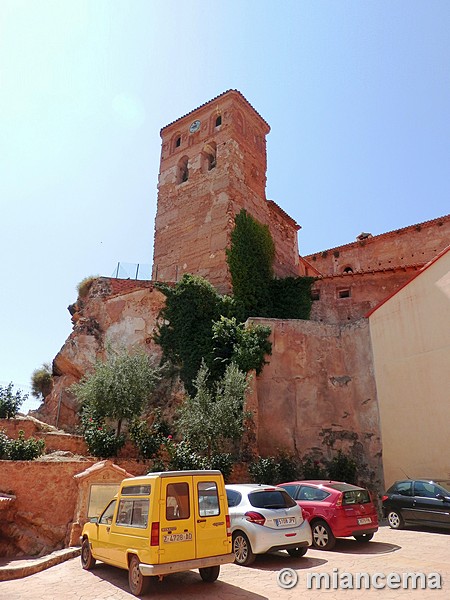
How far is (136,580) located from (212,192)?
2199 centimetres

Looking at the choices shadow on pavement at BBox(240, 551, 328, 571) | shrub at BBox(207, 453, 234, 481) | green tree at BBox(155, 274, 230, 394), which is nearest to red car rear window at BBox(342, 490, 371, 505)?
shadow on pavement at BBox(240, 551, 328, 571)

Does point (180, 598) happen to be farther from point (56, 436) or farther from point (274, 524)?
point (56, 436)

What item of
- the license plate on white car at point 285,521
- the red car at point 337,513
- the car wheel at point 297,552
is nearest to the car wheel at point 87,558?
the license plate on white car at point 285,521

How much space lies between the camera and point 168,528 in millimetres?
6516

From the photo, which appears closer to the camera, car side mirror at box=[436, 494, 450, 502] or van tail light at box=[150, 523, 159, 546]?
van tail light at box=[150, 523, 159, 546]

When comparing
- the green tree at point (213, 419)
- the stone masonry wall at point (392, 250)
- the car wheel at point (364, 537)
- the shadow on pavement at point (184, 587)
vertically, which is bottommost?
the shadow on pavement at point (184, 587)

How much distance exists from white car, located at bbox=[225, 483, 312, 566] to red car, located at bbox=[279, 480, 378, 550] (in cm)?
105

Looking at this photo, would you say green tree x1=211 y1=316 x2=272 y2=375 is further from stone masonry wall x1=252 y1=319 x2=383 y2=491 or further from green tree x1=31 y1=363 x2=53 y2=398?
green tree x1=31 y1=363 x2=53 y2=398

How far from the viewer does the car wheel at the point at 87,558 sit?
8.27 meters

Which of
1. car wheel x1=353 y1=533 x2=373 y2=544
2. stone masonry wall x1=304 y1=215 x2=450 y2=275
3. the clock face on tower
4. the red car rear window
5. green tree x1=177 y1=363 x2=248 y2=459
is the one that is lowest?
car wheel x1=353 y1=533 x2=373 y2=544

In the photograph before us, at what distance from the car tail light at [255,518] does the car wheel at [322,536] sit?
207cm

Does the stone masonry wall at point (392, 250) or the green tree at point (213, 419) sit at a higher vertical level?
the stone masonry wall at point (392, 250)

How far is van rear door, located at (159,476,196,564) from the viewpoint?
253 inches

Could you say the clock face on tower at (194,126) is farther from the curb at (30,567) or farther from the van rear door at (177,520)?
the van rear door at (177,520)
